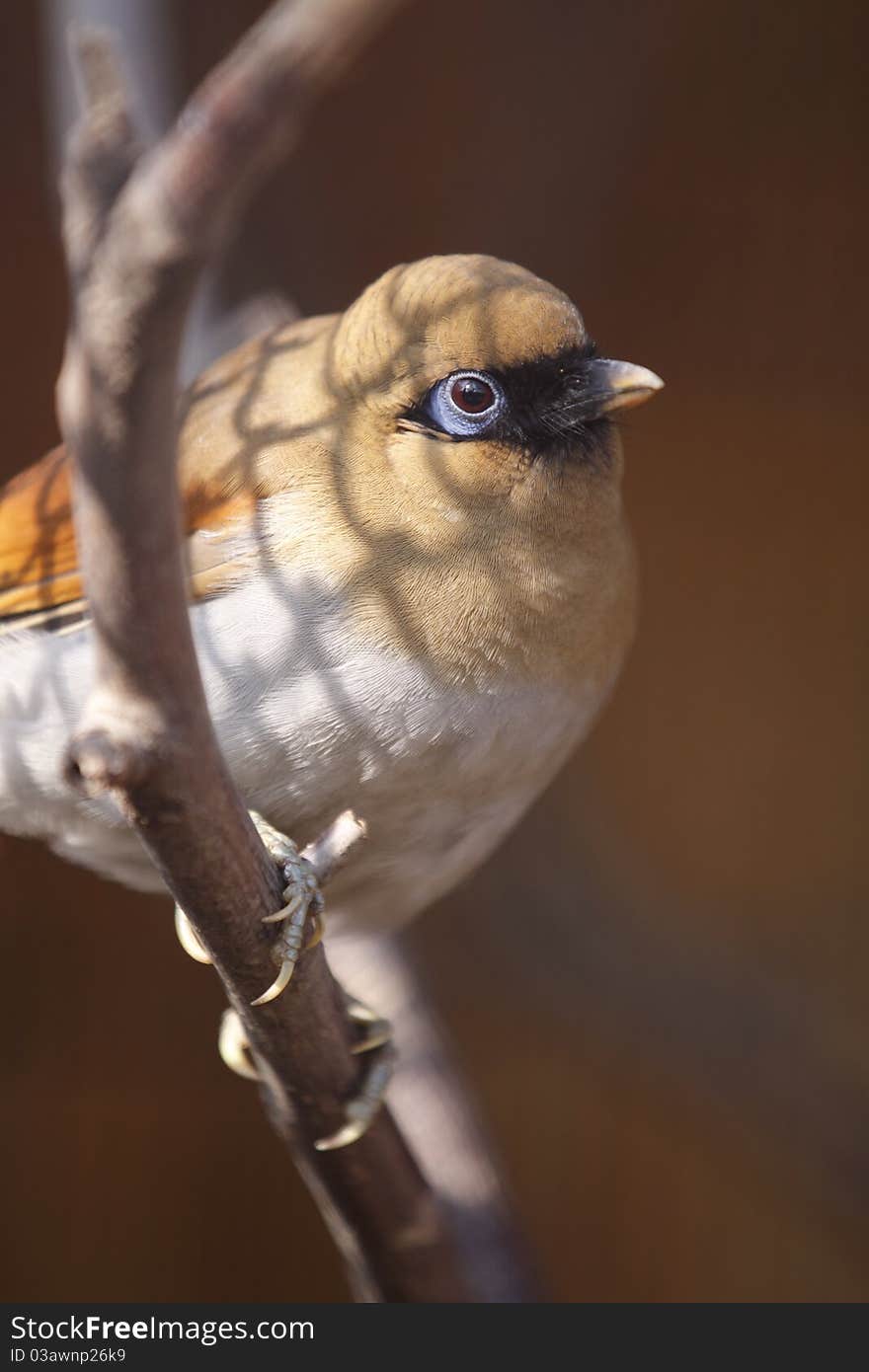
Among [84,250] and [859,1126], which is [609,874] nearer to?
[859,1126]

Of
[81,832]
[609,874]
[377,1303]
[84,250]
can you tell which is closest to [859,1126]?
[609,874]

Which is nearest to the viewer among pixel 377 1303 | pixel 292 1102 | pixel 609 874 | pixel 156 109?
pixel 292 1102

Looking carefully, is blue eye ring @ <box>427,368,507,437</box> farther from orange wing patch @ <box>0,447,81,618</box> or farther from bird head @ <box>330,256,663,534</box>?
orange wing patch @ <box>0,447,81,618</box>

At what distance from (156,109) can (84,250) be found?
165 centimetres

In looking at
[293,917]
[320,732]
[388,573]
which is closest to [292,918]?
[293,917]

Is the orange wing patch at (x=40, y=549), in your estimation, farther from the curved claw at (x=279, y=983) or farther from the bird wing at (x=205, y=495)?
the curved claw at (x=279, y=983)

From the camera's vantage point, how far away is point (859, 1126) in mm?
2215

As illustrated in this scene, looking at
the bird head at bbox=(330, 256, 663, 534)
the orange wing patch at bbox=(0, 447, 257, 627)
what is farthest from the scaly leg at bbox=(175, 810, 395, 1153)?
the bird head at bbox=(330, 256, 663, 534)

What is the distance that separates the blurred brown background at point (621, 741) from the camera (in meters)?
2.54

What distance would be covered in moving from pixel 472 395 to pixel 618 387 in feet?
0.49

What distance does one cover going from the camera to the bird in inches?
54.0

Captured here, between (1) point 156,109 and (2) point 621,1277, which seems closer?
(1) point 156,109

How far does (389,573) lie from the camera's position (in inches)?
54.4

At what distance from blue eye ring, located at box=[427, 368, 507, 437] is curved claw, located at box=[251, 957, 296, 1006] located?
0.57 metres
